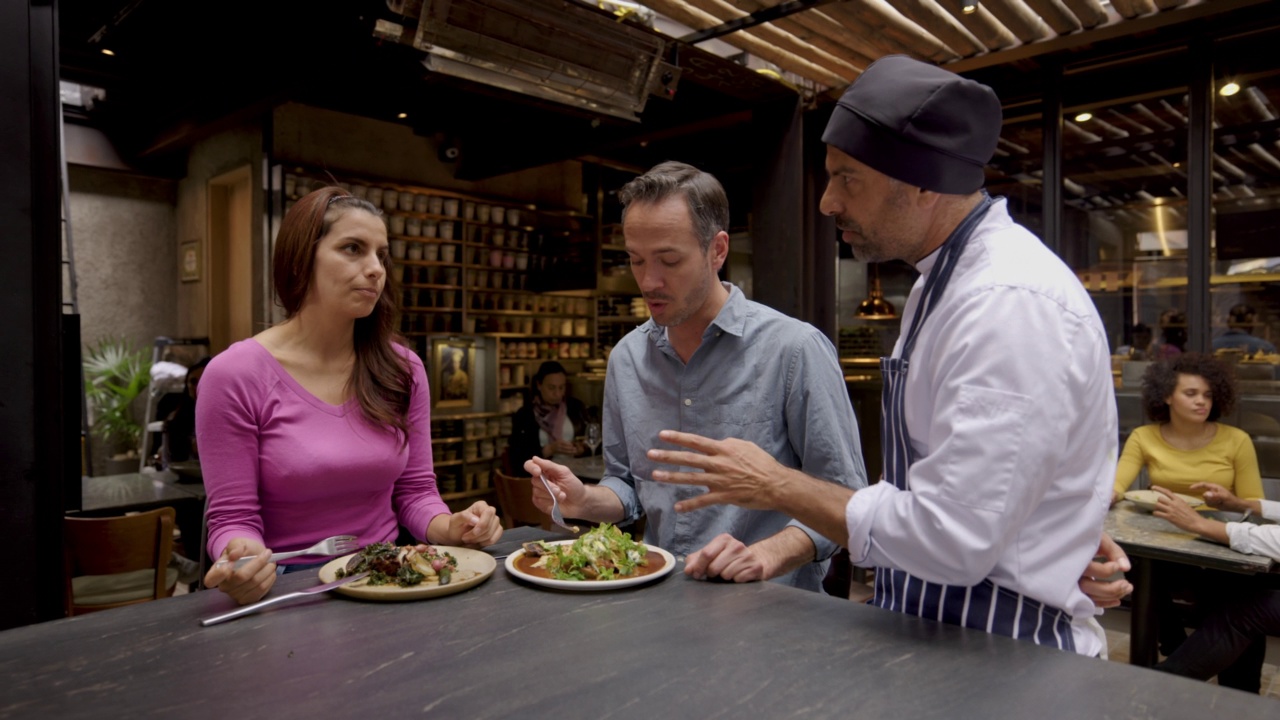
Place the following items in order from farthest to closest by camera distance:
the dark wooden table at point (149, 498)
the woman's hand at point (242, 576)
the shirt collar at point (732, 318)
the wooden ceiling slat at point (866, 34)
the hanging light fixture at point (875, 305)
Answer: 1. the hanging light fixture at point (875, 305)
2. the dark wooden table at point (149, 498)
3. the wooden ceiling slat at point (866, 34)
4. the shirt collar at point (732, 318)
5. the woman's hand at point (242, 576)

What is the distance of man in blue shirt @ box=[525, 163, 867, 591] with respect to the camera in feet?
5.98

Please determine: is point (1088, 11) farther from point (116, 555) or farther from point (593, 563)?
point (116, 555)

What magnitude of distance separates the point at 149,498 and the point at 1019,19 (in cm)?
500

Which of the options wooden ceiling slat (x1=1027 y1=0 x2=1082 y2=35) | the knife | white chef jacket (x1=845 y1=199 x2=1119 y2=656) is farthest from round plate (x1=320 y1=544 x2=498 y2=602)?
wooden ceiling slat (x1=1027 y1=0 x2=1082 y2=35)

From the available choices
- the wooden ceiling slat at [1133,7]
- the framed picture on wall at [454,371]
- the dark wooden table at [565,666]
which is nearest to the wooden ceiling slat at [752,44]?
the wooden ceiling slat at [1133,7]

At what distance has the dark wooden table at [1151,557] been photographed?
9.29 ft

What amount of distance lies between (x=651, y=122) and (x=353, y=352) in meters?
4.45

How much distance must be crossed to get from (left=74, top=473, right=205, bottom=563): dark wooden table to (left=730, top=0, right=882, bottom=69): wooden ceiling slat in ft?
11.6

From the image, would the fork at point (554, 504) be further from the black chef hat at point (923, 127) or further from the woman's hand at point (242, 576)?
the black chef hat at point (923, 127)

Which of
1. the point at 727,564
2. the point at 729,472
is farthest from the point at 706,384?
the point at 729,472

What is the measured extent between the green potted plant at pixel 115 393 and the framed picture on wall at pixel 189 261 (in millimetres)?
Answer: 868

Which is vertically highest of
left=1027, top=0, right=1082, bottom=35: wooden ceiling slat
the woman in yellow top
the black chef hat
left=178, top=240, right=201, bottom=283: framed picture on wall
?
left=1027, top=0, right=1082, bottom=35: wooden ceiling slat

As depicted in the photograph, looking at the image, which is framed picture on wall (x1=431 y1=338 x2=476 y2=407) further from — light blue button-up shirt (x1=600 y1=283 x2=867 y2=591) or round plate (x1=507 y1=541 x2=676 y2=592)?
round plate (x1=507 y1=541 x2=676 y2=592)

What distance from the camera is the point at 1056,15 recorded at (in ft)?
12.8
